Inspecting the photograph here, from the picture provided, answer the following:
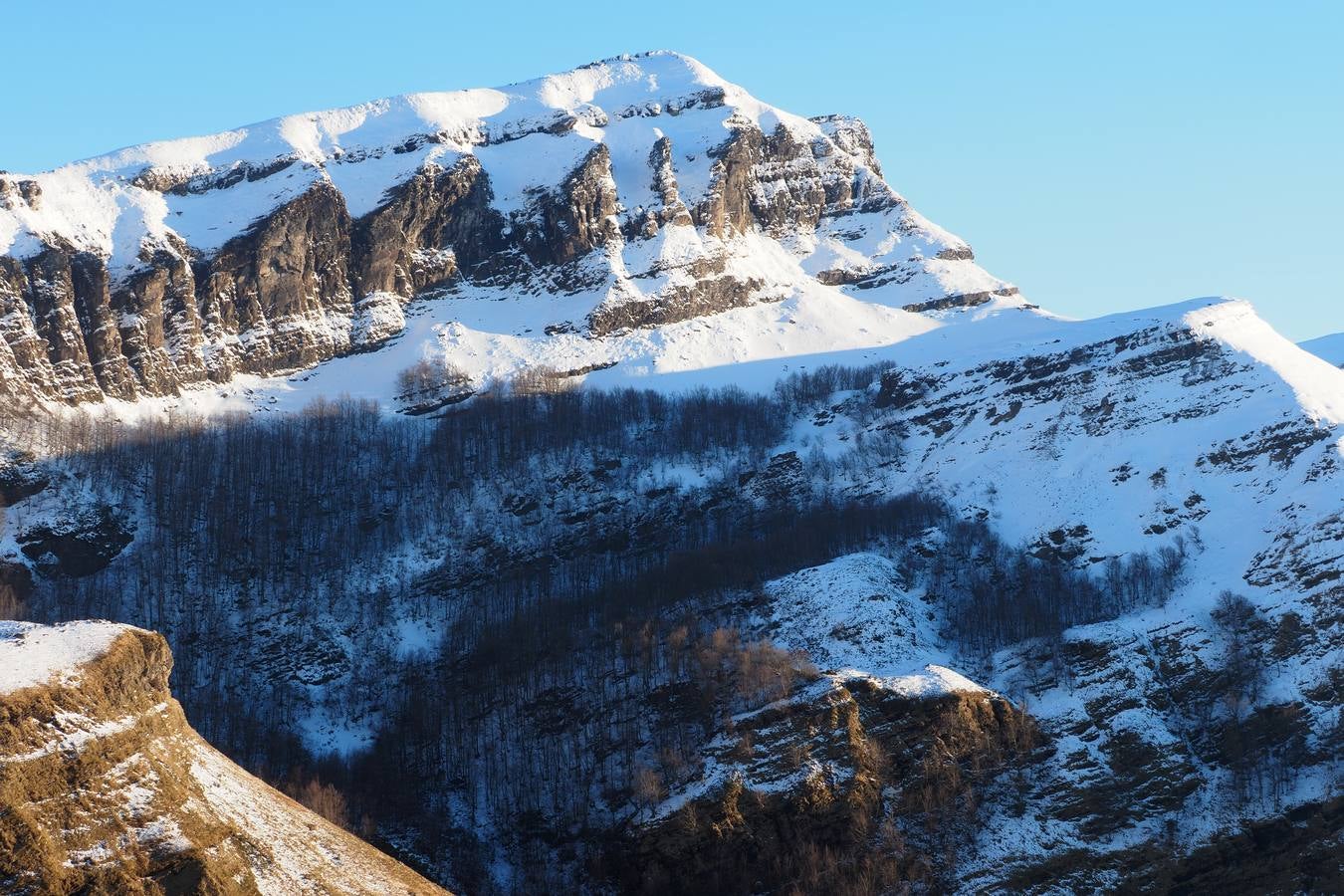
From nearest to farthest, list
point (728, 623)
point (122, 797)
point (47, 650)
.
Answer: point (122, 797) → point (47, 650) → point (728, 623)

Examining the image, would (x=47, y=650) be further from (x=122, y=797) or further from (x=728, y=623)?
(x=728, y=623)

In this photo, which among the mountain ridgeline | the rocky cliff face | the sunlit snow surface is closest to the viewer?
A: the rocky cliff face

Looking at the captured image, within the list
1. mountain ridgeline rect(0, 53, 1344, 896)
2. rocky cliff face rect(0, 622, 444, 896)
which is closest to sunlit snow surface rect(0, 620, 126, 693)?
rocky cliff face rect(0, 622, 444, 896)

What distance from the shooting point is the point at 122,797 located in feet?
311

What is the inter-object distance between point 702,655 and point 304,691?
1438 inches

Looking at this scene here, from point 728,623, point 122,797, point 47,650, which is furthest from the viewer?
point 728,623

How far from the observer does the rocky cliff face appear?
90562mm

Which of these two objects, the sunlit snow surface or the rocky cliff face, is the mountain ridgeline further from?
the sunlit snow surface

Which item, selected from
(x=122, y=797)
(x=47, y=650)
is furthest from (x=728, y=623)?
(x=122, y=797)

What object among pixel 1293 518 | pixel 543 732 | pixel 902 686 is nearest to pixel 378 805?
pixel 543 732

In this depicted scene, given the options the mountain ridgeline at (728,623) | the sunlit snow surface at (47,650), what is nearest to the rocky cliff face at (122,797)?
the sunlit snow surface at (47,650)

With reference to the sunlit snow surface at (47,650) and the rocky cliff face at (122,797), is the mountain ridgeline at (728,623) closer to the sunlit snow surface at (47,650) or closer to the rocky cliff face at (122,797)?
the rocky cliff face at (122,797)

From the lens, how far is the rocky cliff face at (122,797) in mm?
90562

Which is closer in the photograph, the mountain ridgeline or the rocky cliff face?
the rocky cliff face
